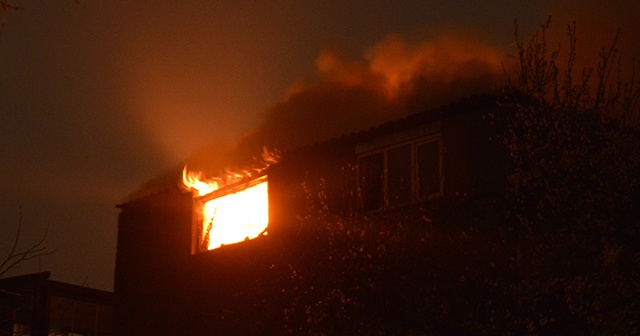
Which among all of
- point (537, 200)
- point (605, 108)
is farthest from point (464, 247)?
point (605, 108)

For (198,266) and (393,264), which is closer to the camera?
(393,264)

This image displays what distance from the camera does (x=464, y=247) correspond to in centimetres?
1139

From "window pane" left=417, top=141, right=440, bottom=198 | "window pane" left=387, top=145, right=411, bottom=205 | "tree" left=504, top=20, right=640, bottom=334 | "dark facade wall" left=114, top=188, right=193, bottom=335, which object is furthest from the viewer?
"dark facade wall" left=114, top=188, right=193, bottom=335

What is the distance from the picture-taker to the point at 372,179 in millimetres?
15617

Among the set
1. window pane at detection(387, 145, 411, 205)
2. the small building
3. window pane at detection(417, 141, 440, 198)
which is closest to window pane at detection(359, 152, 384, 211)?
window pane at detection(387, 145, 411, 205)

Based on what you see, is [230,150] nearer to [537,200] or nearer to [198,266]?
[198,266]

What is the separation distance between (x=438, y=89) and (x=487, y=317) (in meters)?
10.4

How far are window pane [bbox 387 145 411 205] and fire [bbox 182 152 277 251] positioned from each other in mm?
3054

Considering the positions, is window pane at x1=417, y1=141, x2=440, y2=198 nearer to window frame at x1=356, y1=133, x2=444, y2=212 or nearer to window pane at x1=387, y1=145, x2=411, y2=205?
A: window frame at x1=356, y1=133, x2=444, y2=212

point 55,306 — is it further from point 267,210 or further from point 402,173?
point 402,173

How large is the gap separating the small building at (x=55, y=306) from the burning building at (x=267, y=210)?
5.55 feet

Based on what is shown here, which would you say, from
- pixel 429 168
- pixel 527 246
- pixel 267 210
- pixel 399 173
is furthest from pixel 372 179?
pixel 527 246

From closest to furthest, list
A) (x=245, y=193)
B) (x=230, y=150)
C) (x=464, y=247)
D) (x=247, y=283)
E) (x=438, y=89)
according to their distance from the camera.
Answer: (x=464, y=247) → (x=247, y=283) → (x=245, y=193) → (x=438, y=89) → (x=230, y=150)

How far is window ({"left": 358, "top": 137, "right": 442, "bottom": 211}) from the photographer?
1452 cm
